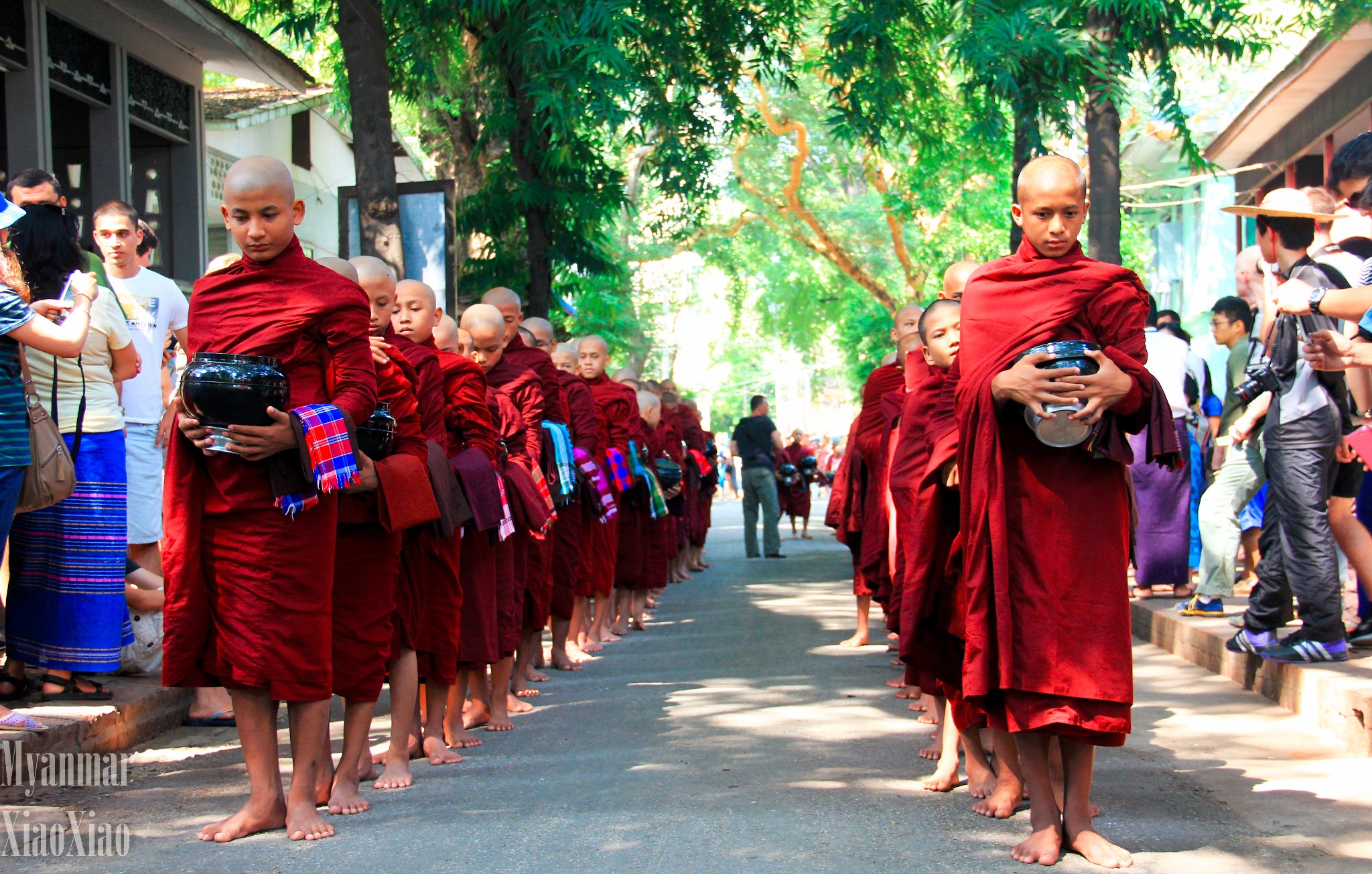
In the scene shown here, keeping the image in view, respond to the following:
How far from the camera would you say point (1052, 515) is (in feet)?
13.1

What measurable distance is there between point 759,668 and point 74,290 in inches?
176

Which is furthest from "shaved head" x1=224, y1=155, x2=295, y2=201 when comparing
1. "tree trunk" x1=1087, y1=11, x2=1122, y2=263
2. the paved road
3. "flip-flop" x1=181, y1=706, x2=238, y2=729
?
"tree trunk" x1=1087, y1=11, x2=1122, y2=263

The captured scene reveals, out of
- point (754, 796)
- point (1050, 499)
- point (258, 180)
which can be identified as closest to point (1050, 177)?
point (1050, 499)

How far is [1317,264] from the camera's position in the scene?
591cm

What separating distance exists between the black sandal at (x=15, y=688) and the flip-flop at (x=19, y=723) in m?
0.64

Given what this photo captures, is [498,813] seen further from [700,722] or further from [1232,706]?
[1232,706]

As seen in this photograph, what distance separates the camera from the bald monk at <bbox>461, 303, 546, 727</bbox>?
6438 millimetres

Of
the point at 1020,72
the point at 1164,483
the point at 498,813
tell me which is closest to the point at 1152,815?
the point at 498,813

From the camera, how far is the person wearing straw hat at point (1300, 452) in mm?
6164

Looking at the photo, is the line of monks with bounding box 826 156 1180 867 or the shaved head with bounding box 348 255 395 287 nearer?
the line of monks with bounding box 826 156 1180 867

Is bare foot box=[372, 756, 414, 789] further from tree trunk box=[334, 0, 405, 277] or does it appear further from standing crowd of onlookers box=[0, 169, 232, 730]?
tree trunk box=[334, 0, 405, 277]

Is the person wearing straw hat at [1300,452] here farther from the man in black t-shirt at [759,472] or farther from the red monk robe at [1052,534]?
the man in black t-shirt at [759,472]

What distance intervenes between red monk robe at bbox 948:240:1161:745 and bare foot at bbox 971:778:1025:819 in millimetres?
516

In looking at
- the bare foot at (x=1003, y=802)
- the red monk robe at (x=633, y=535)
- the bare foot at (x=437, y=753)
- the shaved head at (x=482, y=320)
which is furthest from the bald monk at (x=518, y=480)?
the red monk robe at (x=633, y=535)
